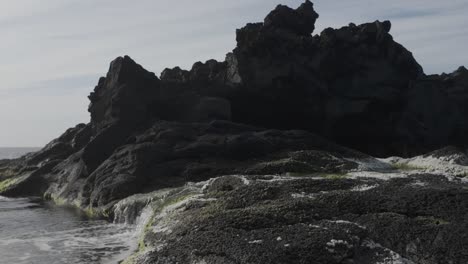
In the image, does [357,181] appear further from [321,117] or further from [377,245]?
[321,117]

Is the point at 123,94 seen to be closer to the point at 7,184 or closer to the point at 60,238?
the point at 7,184

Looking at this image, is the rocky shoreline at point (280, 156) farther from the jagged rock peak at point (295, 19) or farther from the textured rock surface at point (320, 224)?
the jagged rock peak at point (295, 19)

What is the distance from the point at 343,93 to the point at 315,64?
7.47 metres

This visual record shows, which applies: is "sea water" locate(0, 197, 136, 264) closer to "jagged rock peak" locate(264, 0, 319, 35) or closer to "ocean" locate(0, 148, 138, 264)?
"ocean" locate(0, 148, 138, 264)

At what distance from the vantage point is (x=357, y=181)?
36.1 m

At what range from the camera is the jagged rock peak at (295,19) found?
9156 centimetres

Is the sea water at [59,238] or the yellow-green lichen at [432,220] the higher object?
the yellow-green lichen at [432,220]

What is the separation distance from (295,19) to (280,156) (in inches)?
1784

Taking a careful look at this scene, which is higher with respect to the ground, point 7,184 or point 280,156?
point 280,156

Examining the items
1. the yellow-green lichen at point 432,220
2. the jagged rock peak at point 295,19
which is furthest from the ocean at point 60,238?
the jagged rock peak at point 295,19

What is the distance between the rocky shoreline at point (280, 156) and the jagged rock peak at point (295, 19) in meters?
0.27

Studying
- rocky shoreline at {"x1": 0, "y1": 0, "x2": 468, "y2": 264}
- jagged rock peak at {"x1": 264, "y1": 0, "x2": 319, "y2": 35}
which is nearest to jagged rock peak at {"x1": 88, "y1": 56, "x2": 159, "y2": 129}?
rocky shoreline at {"x1": 0, "y1": 0, "x2": 468, "y2": 264}

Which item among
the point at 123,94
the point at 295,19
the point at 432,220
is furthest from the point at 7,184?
the point at 432,220

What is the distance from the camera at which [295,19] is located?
94688 millimetres
